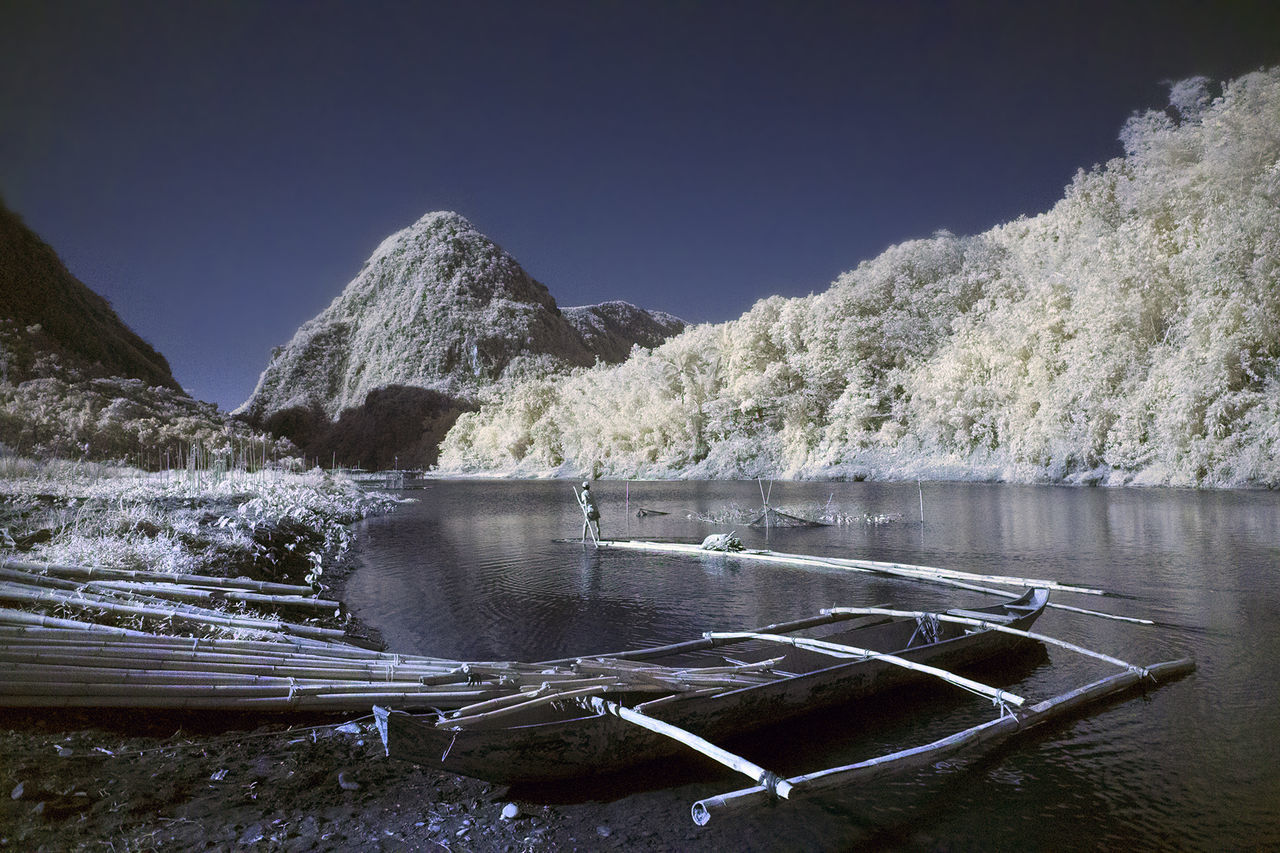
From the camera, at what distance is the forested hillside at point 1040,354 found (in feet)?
93.2

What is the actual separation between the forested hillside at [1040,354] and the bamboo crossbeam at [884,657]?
29.7 metres

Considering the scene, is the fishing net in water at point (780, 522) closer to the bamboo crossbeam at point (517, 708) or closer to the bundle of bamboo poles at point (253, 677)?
the bundle of bamboo poles at point (253, 677)

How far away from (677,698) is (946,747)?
1.80 meters

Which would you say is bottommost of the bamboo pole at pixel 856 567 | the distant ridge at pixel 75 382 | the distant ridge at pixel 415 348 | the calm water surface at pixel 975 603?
the calm water surface at pixel 975 603

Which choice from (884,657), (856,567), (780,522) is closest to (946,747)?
(884,657)

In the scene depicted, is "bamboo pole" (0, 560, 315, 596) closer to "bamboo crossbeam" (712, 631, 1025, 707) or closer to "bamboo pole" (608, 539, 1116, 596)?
"bamboo crossbeam" (712, 631, 1025, 707)

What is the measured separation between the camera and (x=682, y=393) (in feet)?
202

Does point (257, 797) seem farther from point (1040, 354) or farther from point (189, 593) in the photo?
point (1040, 354)

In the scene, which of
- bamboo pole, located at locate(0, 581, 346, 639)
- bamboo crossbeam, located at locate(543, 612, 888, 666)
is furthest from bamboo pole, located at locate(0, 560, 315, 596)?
bamboo crossbeam, located at locate(543, 612, 888, 666)

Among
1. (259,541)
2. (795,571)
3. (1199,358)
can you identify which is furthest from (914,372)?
(259,541)

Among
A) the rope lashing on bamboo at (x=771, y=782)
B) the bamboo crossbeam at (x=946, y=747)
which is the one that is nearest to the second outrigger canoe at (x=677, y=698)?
the bamboo crossbeam at (x=946, y=747)

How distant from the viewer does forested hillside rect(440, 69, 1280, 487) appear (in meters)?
28.4

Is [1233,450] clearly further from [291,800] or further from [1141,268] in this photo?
[291,800]

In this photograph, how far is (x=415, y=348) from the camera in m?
122
